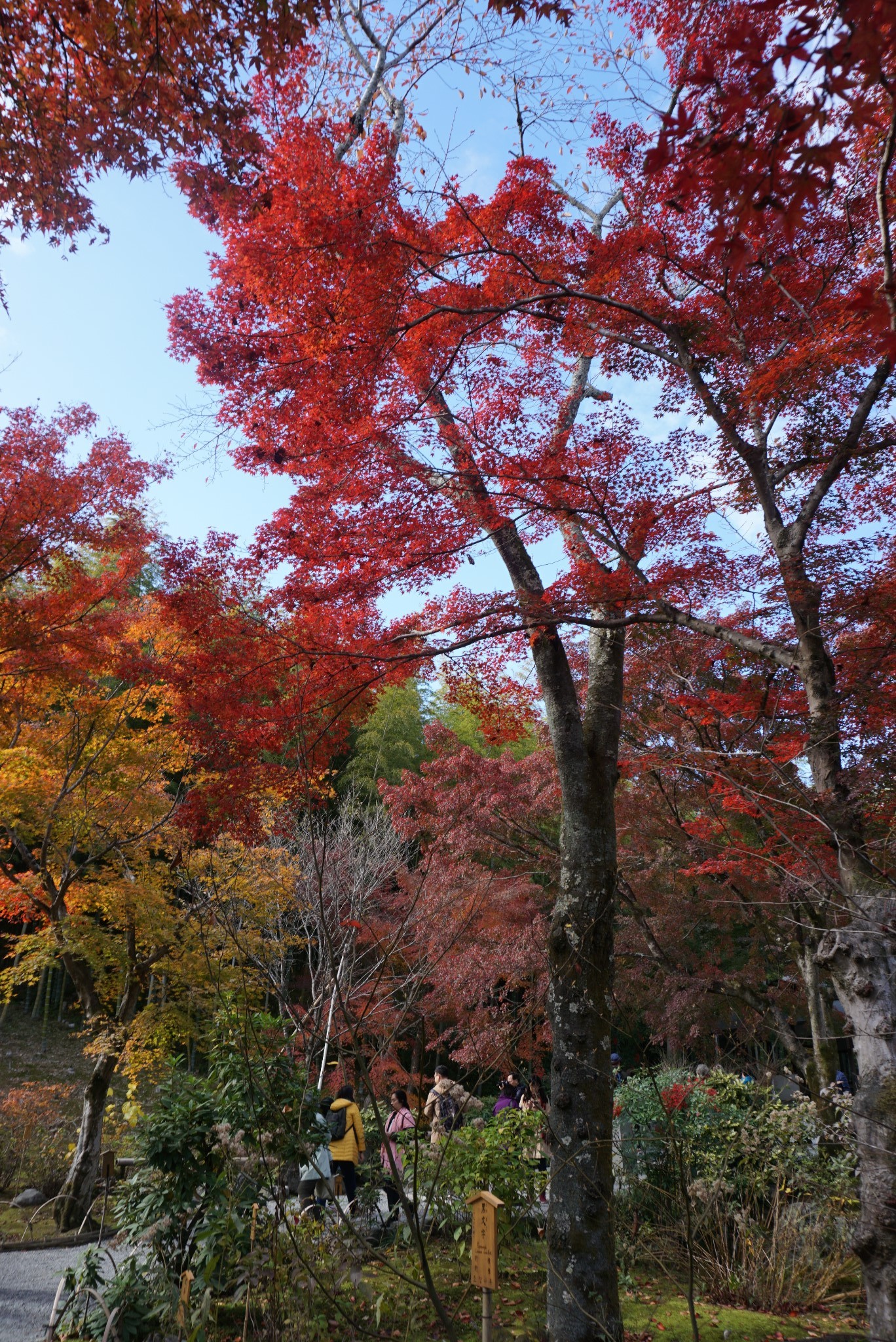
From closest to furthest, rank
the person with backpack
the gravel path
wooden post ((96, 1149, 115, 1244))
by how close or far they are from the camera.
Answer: wooden post ((96, 1149, 115, 1244)) < the gravel path < the person with backpack

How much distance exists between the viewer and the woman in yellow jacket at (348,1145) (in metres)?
5.99

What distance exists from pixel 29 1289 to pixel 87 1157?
2364 mm

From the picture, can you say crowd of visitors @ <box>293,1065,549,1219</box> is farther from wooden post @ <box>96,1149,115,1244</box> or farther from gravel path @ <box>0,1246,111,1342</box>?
gravel path @ <box>0,1246,111,1342</box>

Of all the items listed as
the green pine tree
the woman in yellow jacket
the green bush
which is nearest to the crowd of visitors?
the woman in yellow jacket

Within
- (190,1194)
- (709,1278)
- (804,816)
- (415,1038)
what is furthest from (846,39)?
(415,1038)

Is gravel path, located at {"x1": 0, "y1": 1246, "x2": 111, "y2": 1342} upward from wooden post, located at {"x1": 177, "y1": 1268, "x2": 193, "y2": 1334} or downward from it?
downward

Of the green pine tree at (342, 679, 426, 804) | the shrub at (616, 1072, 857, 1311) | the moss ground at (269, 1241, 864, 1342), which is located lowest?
the moss ground at (269, 1241, 864, 1342)

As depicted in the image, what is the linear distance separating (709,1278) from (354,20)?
1054 centimetres

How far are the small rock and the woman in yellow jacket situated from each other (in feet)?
16.0

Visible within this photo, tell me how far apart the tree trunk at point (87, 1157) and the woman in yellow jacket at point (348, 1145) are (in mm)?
3283

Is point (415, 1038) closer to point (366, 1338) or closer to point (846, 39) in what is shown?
point (366, 1338)

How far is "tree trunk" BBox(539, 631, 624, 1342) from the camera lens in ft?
12.4

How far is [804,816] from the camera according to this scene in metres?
5.50

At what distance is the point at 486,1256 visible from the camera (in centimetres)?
312
